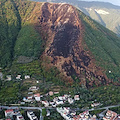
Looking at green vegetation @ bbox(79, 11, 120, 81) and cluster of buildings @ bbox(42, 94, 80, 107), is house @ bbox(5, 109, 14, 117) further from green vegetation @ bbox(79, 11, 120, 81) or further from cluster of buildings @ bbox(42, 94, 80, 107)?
green vegetation @ bbox(79, 11, 120, 81)

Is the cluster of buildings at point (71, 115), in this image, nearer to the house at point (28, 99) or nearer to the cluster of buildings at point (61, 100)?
the cluster of buildings at point (61, 100)

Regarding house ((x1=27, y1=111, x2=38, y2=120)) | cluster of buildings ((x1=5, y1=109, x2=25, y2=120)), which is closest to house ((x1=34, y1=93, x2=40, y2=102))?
house ((x1=27, y1=111, x2=38, y2=120))

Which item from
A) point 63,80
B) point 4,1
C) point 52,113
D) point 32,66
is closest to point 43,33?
point 32,66

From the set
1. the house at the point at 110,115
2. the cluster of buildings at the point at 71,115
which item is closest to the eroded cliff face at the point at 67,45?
the cluster of buildings at the point at 71,115

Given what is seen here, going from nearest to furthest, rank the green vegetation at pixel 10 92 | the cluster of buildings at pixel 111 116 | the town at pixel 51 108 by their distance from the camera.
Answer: the town at pixel 51 108, the cluster of buildings at pixel 111 116, the green vegetation at pixel 10 92

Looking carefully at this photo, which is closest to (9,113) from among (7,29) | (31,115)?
(31,115)

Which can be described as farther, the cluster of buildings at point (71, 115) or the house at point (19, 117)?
the cluster of buildings at point (71, 115)

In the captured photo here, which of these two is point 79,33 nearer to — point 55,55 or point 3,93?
point 55,55
